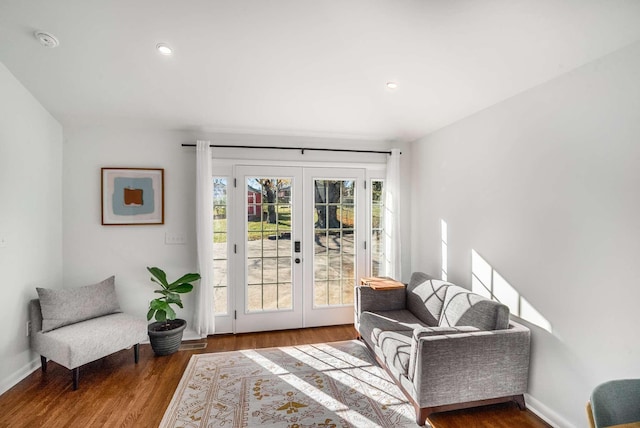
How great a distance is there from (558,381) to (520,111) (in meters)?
2.02

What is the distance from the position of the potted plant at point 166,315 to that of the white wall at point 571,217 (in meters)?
3.07

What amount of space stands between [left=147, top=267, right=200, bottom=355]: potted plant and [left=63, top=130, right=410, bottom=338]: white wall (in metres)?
0.25

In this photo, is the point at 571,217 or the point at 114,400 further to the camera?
the point at 114,400

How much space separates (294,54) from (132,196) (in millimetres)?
2442

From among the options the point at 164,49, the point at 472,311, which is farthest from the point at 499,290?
the point at 164,49

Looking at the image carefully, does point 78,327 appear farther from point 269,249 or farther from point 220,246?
point 269,249

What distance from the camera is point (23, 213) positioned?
274 cm

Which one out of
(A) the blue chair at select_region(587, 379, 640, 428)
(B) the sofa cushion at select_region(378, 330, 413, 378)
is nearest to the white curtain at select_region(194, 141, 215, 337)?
(B) the sofa cushion at select_region(378, 330, 413, 378)

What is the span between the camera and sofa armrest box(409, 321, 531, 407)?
2.06m

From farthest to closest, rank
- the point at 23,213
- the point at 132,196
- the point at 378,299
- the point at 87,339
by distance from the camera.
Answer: the point at 132,196, the point at 378,299, the point at 23,213, the point at 87,339

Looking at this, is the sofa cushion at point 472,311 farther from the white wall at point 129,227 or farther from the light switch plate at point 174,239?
the light switch plate at point 174,239

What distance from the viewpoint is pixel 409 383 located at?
2227 millimetres

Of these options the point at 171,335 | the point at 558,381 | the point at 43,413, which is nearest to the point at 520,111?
the point at 558,381

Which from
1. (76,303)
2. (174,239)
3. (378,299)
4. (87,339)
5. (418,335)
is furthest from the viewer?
(174,239)
